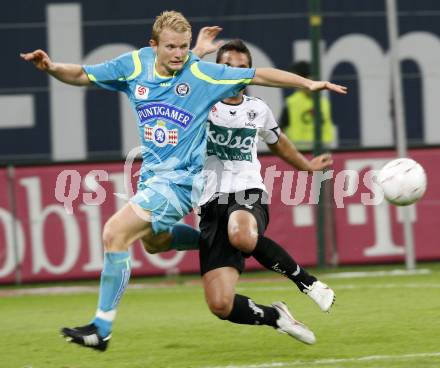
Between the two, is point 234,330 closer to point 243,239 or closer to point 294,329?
point 294,329

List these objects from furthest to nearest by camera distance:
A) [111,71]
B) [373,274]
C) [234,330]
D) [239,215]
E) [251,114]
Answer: [373,274]
[234,330]
[251,114]
[239,215]
[111,71]

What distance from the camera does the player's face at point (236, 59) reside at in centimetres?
813

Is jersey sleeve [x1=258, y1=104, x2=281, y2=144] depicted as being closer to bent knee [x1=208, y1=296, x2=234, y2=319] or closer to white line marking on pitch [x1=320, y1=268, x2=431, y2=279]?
bent knee [x1=208, y1=296, x2=234, y2=319]

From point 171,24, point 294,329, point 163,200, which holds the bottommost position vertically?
point 294,329

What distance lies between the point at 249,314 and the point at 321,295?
520mm

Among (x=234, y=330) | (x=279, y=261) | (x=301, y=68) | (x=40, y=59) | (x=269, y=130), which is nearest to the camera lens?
(x=40, y=59)

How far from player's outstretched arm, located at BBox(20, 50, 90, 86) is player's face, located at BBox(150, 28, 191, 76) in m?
0.52

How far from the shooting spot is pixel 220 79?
754 cm

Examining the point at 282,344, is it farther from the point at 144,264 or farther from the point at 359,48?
the point at 359,48

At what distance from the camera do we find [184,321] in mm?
9430

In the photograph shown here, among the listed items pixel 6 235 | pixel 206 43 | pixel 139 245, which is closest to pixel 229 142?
pixel 206 43

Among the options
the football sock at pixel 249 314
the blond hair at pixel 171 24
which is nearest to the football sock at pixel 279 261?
the football sock at pixel 249 314

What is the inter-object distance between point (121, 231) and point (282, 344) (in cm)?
159

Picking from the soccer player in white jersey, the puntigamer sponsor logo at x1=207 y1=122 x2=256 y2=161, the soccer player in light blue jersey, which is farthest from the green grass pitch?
the puntigamer sponsor logo at x1=207 y1=122 x2=256 y2=161
